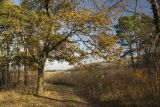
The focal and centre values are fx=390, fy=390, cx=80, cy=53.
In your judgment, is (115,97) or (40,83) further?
(40,83)

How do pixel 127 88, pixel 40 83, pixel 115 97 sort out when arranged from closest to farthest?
pixel 127 88 < pixel 115 97 < pixel 40 83

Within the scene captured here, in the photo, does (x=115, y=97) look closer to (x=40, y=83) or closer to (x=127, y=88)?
(x=127, y=88)

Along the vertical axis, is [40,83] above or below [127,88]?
above

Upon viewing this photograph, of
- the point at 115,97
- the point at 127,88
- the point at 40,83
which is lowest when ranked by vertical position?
the point at 115,97

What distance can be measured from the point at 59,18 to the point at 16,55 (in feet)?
12.2

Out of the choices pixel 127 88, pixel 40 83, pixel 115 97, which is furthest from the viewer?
pixel 40 83

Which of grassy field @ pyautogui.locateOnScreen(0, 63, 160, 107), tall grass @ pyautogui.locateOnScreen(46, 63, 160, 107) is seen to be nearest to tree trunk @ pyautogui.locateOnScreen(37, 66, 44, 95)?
grassy field @ pyautogui.locateOnScreen(0, 63, 160, 107)

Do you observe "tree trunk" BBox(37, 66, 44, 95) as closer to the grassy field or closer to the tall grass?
the grassy field

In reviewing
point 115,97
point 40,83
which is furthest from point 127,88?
point 40,83

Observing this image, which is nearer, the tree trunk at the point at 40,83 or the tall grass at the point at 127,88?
the tall grass at the point at 127,88

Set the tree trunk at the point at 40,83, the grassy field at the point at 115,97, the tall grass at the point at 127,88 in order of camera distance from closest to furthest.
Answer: the tall grass at the point at 127,88 → the grassy field at the point at 115,97 → the tree trunk at the point at 40,83

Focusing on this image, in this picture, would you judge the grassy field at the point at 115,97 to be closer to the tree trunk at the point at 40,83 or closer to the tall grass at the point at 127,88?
the tall grass at the point at 127,88

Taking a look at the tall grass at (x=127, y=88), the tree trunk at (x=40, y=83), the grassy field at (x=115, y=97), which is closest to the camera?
the tall grass at (x=127, y=88)

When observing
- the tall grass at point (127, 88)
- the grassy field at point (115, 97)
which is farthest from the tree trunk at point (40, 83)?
the tall grass at point (127, 88)
